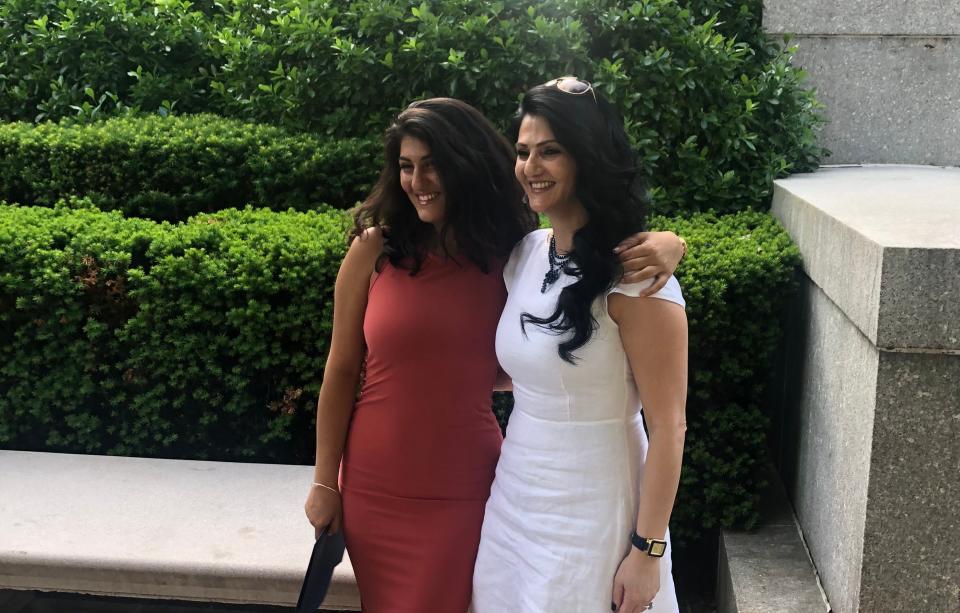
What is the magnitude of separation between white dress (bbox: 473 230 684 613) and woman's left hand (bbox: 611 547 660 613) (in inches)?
1.1

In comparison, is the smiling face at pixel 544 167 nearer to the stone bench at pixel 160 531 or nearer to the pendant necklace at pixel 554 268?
the pendant necklace at pixel 554 268

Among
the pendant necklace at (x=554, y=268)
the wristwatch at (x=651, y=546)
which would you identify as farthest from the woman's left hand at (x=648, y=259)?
the wristwatch at (x=651, y=546)

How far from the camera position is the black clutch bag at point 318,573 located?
94.3 inches

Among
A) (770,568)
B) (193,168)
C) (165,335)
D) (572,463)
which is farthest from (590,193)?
(193,168)

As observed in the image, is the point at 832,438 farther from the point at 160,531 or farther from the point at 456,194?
the point at 160,531

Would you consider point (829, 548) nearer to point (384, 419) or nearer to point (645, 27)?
point (384, 419)

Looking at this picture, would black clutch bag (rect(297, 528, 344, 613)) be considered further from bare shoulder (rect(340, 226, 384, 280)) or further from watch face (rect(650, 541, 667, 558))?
watch face (rect(650, 541, 667, 558))

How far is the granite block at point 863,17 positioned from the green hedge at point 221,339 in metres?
2.04

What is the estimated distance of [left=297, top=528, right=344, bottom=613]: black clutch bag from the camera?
7.86ft

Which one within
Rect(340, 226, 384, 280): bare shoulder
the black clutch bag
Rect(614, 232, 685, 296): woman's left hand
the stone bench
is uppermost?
Rect(614, 232, 685, 296): woman's left hand

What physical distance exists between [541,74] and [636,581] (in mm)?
3139

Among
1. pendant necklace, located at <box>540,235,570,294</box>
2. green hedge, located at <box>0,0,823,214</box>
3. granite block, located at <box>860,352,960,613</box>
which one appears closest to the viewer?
pendant necklace, located at <box>540,235,570,294</box>

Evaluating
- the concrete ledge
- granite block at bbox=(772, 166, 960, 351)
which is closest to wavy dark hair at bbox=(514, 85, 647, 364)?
granite block at bbox=(772, 166, 960, 351)

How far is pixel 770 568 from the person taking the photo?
3.27 meters
